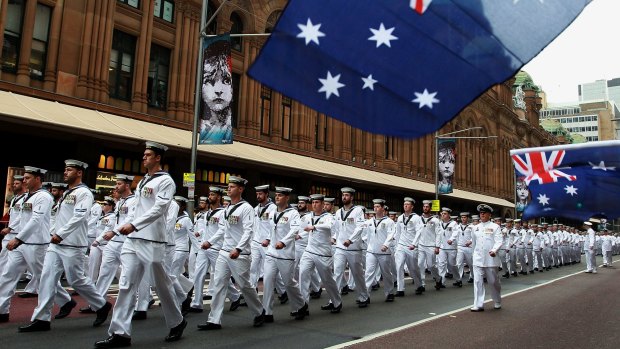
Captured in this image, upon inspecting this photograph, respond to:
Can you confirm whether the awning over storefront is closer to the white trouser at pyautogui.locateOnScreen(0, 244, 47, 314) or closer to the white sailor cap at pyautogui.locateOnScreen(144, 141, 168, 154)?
the white trouser at pyautogui.locateOnScreen(0, 244, 47, 314)

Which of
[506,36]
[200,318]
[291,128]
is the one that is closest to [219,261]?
[200,318]

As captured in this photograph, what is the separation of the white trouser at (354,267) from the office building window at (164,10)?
14.8 meters

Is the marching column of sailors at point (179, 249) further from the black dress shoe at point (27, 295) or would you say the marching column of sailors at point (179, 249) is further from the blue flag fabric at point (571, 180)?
the blue flag fabric at point (571, 180)

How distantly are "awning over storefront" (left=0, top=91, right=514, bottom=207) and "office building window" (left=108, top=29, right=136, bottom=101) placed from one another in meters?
1.67

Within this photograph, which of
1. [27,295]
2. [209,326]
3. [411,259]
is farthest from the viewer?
[411,259]

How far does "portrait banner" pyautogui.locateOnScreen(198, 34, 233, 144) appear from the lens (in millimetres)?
14578

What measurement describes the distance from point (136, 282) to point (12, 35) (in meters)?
14.0

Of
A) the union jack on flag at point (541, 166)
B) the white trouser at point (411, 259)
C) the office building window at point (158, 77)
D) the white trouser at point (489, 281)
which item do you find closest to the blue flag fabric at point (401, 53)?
the union jack on flag at point (541, 166)

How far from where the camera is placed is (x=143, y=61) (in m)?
20.7

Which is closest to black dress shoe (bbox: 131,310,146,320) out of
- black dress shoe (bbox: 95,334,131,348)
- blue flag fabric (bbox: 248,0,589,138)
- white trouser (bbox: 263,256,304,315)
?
white trouser (bbox: 263,256,304,315)

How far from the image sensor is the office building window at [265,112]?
2617 cm

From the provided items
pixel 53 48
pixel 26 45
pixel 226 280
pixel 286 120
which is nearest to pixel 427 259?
pixel 226 280

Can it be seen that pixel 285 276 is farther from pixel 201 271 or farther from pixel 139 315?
pixel 139 315

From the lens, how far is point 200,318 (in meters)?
8.91
